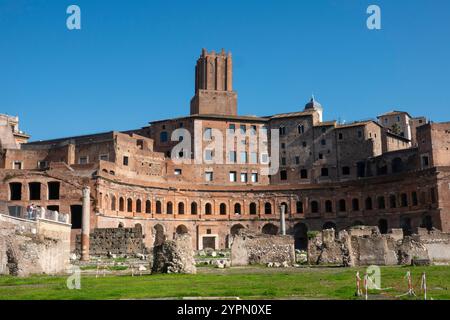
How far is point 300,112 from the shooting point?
262 ft

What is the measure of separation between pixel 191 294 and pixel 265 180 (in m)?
63.5

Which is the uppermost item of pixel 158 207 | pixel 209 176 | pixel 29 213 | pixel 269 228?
pixel 209 176

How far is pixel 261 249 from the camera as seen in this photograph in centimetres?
3522

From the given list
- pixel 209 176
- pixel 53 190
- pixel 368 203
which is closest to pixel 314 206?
pixel 368 203

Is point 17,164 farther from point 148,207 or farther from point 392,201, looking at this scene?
point 392,201

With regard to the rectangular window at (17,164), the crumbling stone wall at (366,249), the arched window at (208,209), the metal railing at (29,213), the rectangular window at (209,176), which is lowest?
the crumbling stone wall at (366,249)

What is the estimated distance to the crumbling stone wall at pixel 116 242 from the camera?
5119cm

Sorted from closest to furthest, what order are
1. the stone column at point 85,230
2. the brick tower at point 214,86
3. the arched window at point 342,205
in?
1. the stone column at point 85,230
2. the arched window at point 342,205
3. the brick tower at point 214,86

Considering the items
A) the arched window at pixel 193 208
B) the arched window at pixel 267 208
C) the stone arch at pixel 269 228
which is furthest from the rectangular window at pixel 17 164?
the stone arch at pixel 269 228

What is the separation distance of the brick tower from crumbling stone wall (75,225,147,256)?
110 feet

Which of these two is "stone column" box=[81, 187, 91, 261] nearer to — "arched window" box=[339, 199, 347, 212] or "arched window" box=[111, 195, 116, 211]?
"arched window" box=[111, 195, 116, 211]

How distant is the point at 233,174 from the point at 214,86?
15.4 meters

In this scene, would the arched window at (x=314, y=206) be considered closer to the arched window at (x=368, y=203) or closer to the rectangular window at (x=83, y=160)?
the arched window at (x=368, y=203)

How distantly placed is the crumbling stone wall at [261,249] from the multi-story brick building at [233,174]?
26634 mm
